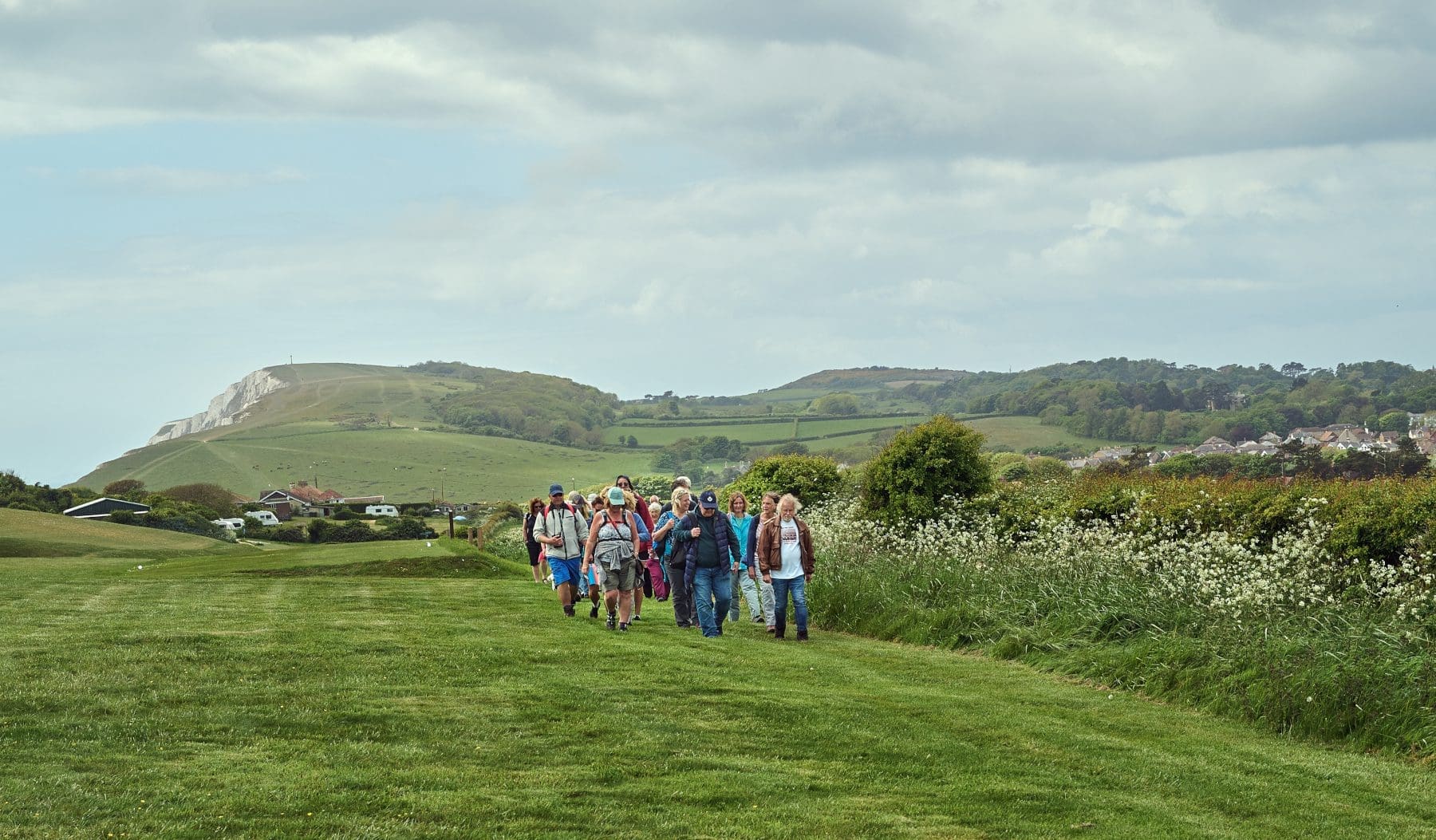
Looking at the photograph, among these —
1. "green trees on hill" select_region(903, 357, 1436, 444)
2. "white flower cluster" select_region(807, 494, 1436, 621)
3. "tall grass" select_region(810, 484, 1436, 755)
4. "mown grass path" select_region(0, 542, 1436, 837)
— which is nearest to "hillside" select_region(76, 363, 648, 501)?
"green trees on hill" select_region(903, 357, 1436, 444)

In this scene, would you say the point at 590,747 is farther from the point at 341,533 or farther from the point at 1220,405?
the point at 1220,405

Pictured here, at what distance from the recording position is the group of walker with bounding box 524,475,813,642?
15.6 metres

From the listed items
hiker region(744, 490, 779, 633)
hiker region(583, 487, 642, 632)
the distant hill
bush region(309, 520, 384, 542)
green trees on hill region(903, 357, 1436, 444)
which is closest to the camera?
hiker region(583, 487, 642, 632)

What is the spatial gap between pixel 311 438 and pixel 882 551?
17449cm

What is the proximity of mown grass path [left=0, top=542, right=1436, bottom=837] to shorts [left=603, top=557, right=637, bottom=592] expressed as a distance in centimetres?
131

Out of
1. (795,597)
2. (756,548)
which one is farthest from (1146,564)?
(756,548)

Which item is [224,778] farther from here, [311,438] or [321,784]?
[311,438]

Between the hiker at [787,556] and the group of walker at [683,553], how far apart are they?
0.03 feet

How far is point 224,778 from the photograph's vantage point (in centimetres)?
774

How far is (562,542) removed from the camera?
16.8 metres

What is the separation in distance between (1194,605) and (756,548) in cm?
528

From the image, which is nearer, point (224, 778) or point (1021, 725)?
point (224, 778)

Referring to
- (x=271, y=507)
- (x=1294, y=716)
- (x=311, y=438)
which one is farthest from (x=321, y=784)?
(x=311, y=438)

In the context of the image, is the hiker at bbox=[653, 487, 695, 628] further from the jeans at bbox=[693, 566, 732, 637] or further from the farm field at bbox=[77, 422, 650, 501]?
the farm field at bbox=[77, 422, 650, 501]
